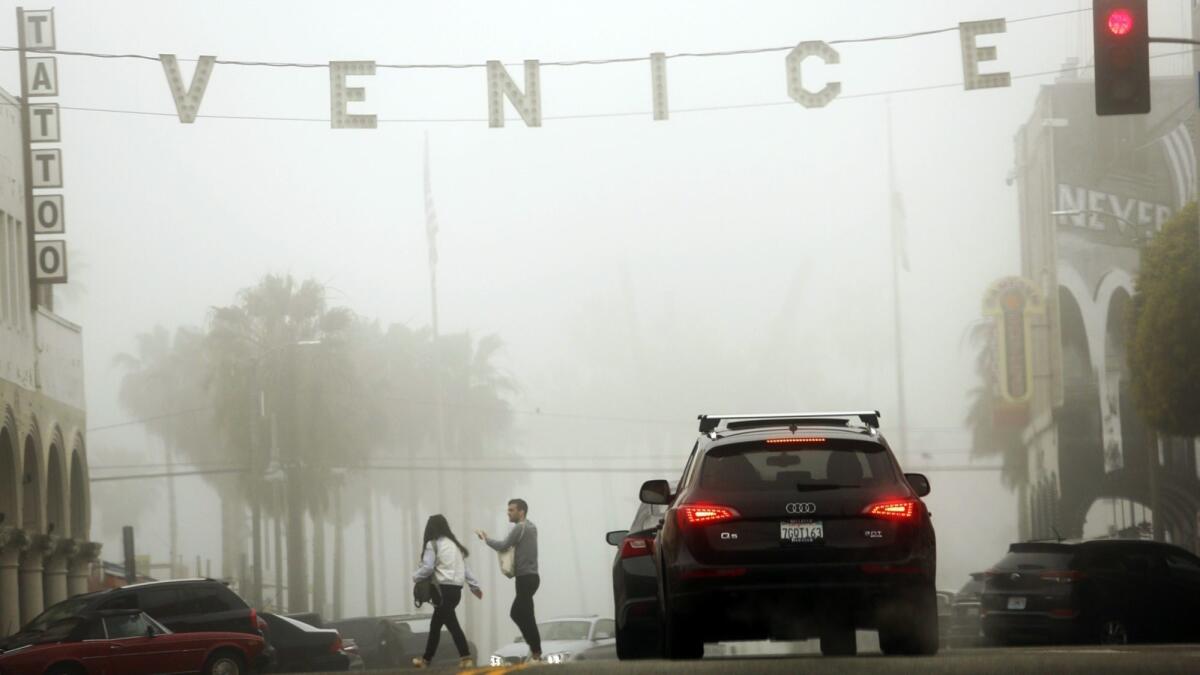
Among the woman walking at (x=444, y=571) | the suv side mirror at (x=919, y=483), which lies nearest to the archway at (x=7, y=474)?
the woman walking at (x=444, y=571)

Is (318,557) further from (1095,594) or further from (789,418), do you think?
(789,418)

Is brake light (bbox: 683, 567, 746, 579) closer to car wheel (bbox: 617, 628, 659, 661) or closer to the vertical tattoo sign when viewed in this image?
car wheel (bbox: 617, 628, 659, 661)

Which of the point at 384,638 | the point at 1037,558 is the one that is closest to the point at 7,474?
the point at 384,638

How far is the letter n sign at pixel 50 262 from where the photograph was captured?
1828 inches

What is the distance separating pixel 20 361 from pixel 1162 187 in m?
41.3

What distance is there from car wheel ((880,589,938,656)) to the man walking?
7.92m

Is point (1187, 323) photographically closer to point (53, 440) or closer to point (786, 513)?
point (53, 440)

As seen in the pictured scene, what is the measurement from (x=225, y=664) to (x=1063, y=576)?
1188 cm

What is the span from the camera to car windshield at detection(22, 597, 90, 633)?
28578mm

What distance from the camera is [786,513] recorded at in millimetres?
12953

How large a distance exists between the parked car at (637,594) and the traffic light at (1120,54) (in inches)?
214

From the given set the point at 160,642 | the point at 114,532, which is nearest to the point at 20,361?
the point at 160,642

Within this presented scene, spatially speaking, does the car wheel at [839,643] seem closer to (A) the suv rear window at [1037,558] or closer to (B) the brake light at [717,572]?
(B) the brake light at [717,572]

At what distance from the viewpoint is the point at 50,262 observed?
46.7 metres
